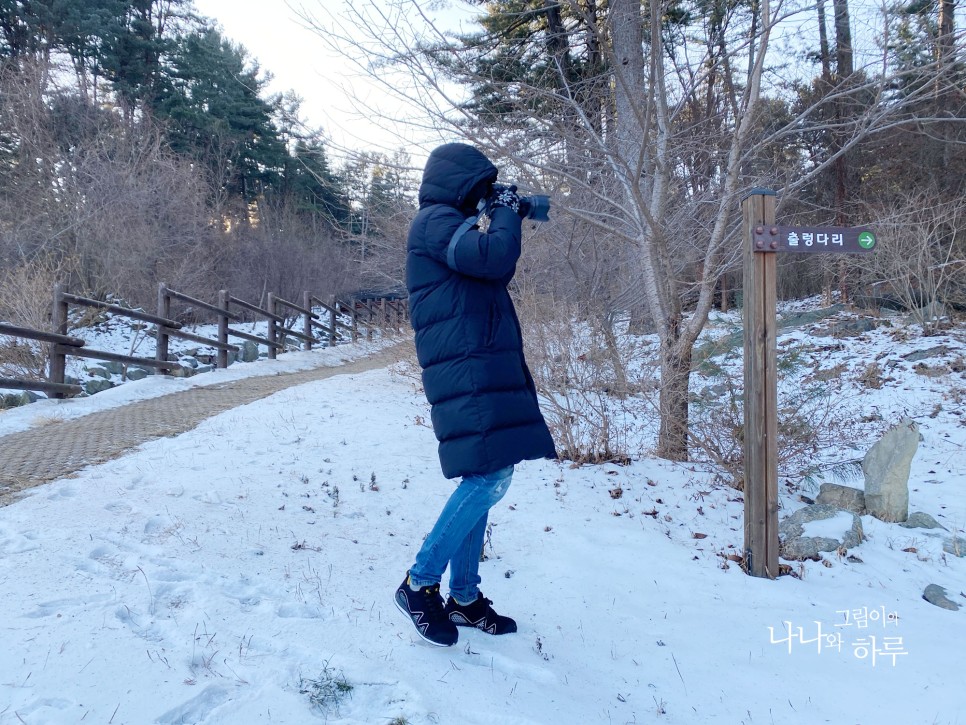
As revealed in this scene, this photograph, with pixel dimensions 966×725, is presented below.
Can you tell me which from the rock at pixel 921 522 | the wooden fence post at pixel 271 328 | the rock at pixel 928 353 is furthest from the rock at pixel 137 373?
the rock at pixel 928 353

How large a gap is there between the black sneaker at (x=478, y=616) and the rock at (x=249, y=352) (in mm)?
12997

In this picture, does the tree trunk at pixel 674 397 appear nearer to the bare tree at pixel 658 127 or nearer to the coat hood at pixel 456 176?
the bare tree at pixel 658 127

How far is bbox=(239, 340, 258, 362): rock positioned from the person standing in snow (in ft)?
42.8

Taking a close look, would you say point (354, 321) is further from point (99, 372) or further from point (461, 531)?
point (461, 531)

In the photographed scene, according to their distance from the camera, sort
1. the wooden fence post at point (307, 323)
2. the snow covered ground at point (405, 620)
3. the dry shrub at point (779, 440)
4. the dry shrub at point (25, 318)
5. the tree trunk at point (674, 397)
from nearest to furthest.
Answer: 1. the snow covered ground at point (405, 620)
2. the dry shrub at point (779, 440)
3. the tree trunk at point (674, 397)
4. the dry shrub at point (25, 318)
5. the wooden fence post at point (307, 323)

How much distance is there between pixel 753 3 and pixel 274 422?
17.2ft

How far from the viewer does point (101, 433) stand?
19.4 feet

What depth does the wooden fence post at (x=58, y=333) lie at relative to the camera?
789 centimetres

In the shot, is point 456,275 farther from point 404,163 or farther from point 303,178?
point 303,178

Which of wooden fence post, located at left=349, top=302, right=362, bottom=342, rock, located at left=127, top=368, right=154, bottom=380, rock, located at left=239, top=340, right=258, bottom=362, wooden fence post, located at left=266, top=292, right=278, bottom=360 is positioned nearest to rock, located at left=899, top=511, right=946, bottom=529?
rock, located at left=127, top=368, right=154, bottom=380

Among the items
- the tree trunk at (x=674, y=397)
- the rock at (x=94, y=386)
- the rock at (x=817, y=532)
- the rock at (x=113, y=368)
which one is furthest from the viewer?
the rock at (x=113, y=368)

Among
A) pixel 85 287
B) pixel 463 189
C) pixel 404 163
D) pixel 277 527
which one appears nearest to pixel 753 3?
pixel 404 163

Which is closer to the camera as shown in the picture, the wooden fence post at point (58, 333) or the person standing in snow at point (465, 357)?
the person standing in snow at point (465, 357)

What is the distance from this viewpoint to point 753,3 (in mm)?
5055
